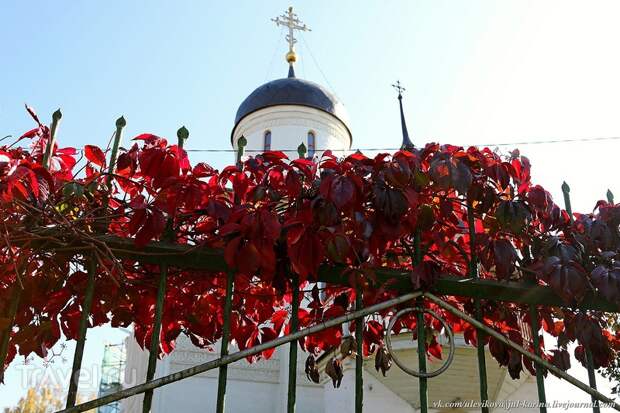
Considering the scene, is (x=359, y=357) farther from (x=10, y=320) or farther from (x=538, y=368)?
(x=10, y=320)

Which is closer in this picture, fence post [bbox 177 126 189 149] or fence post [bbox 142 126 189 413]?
fence post [bbox 142 126 189 413]

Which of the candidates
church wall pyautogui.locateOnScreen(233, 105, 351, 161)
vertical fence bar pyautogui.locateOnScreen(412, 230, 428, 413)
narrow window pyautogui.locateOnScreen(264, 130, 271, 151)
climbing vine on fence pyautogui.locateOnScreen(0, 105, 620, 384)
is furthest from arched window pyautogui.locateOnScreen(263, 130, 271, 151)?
vertical fence bar pyautogui.locateOnScreen(412, 230, 428, 413)

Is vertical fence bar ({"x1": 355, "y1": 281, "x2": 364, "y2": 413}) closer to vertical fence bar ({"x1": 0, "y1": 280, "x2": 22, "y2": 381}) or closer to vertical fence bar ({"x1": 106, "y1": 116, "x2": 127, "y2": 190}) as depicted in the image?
vertical fence bar ({"x1": 106, "y1": 116, "x2": 127, "y2": 190})

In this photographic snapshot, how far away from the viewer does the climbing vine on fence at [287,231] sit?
6.20 feet

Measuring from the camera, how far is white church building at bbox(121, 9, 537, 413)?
10.3 meters

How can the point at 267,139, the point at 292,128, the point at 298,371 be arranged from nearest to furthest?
1. the point at 298,371
2. the point at 292,128
3. the point at 267,139

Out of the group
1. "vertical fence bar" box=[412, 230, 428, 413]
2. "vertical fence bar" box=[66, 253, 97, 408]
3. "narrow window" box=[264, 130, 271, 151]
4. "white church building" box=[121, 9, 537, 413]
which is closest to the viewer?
"vertical fence bar" box=[66, 253, 97, 408]

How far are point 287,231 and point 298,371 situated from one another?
576 inches

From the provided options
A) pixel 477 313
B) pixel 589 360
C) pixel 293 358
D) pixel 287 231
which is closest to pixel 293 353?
pixel 293 358

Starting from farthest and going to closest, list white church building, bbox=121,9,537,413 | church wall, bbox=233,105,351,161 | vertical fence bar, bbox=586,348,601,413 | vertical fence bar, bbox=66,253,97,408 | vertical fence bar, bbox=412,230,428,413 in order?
church wall, bbox=233,105,351,161 → white church building, bbox=121,9,537,413 → vertical fence bar, bbox=586,348,601,413 → vertical fence bar, bbox=412,230,428,413 → vertical fence bar, bbox=66,253,97,408

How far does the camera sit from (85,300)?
189cm

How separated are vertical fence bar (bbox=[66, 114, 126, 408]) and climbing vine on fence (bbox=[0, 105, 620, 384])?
34 mm

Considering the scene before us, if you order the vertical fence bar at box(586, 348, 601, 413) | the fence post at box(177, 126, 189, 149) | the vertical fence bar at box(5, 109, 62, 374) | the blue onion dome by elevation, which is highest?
the blue onion dome

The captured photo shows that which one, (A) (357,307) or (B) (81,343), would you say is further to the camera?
(A) (357,307)
